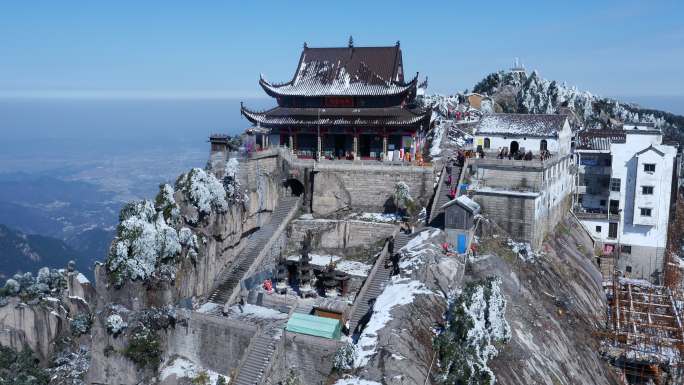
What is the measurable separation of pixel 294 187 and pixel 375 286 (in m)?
16.6

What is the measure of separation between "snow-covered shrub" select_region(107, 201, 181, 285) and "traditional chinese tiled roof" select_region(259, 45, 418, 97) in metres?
21.4

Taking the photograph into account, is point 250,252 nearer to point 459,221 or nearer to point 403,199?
point 403,199

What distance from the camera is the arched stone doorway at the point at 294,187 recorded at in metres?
49.4

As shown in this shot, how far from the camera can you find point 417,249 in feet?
121

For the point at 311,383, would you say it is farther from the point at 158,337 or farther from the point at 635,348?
the point at 635,348

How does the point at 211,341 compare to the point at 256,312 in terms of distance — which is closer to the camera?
the point at 211,341

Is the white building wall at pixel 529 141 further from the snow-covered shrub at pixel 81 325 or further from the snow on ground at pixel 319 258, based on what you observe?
the snow-covered shrub at pixel 81 325

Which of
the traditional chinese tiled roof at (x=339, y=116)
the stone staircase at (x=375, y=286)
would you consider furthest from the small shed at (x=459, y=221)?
the traditional chinese tiled roof at (x=339, y=116)

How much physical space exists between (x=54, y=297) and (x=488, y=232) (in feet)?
118

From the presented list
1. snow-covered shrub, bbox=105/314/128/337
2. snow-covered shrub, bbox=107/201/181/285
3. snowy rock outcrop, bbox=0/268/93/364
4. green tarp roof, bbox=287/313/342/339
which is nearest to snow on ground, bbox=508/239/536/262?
green tarp roof, bbox=287/313/342/339

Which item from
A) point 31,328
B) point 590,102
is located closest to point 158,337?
point 31,328

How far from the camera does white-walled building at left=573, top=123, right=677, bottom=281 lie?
179 feet

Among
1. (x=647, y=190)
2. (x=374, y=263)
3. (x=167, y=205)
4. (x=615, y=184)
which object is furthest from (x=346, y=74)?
(x=647, y=190)

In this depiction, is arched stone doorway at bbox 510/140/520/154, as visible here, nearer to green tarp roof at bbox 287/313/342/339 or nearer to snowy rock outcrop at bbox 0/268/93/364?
green tarp roof at bbox 287/313/342/339
